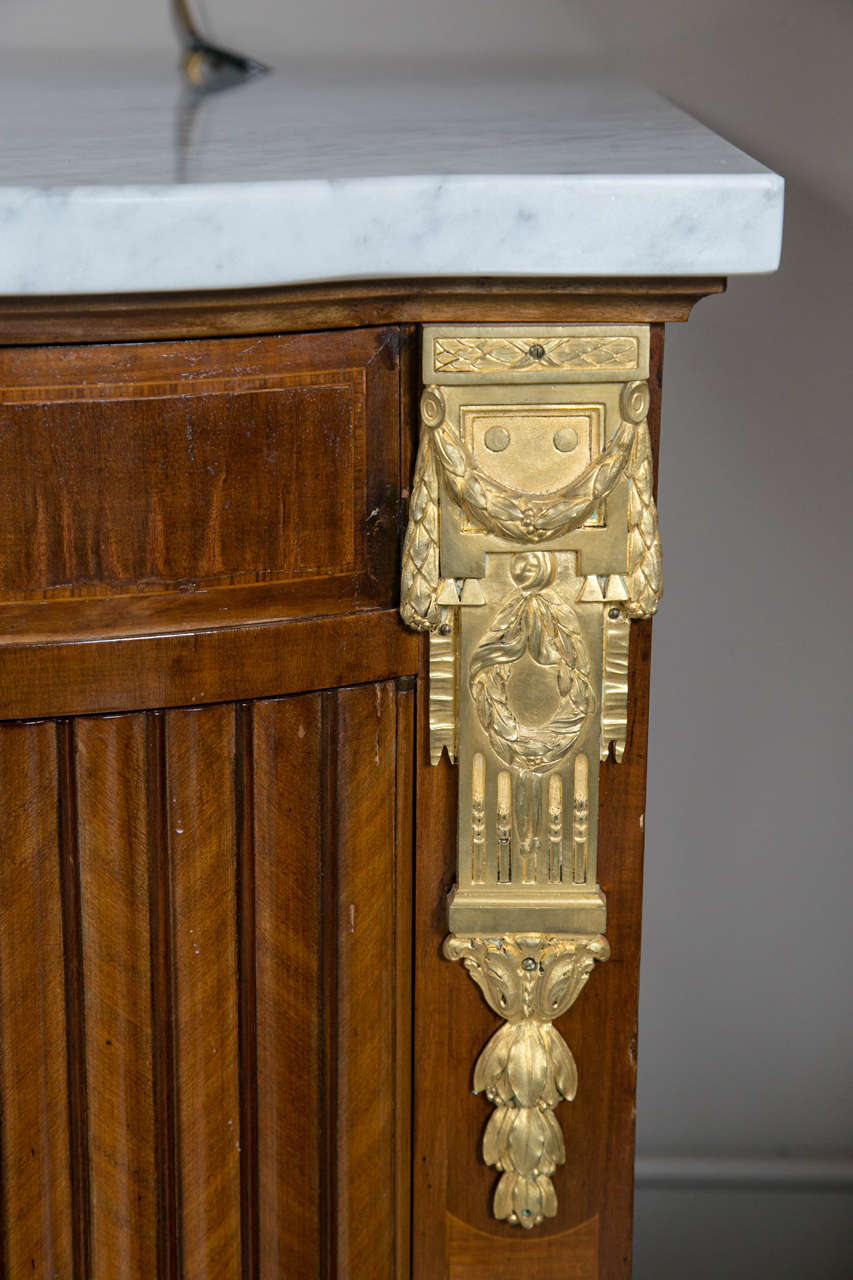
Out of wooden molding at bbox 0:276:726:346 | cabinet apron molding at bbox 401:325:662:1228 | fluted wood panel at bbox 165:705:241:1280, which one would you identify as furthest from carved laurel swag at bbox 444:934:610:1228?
wooden molding at bbox 0:276:726:346

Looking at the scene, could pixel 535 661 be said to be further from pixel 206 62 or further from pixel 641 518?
pixel 206 62

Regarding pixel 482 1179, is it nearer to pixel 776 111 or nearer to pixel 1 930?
pixel 1 930

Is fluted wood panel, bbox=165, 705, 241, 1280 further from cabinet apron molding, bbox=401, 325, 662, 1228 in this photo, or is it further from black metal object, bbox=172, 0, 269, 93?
black metal object, bbox=172, 0, 269, 93

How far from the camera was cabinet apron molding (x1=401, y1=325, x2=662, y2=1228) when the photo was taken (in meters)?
0.58

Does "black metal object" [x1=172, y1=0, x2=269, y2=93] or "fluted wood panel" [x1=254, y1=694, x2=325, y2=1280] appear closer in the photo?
"fluted wood panel" [x1=254, y1=694, x2=325, y2=1280]

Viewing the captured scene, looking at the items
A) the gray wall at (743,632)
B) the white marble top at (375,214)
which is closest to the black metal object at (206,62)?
the gray wall at (743,632)

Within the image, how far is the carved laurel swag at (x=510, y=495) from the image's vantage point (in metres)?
0.58

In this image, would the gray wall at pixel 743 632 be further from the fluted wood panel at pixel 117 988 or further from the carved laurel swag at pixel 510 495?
the fluted wood panel at pixel 117 988

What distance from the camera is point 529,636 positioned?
61cm

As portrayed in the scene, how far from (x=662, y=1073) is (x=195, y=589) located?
3.02 ft

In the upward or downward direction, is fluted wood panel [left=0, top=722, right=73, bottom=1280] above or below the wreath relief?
below

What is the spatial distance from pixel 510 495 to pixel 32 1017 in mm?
298

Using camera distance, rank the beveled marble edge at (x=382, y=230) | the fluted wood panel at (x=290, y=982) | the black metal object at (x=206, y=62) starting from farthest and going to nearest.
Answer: the black metal object at (x=206, y=62) → the fluted wood panel at (x=290, y=982) → the beveled marble edge at (x=382, y=230)

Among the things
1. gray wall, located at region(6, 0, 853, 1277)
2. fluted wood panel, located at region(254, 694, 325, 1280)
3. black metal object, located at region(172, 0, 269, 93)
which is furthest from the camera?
gray wall, located at region(6, 0, 853, 1277)
